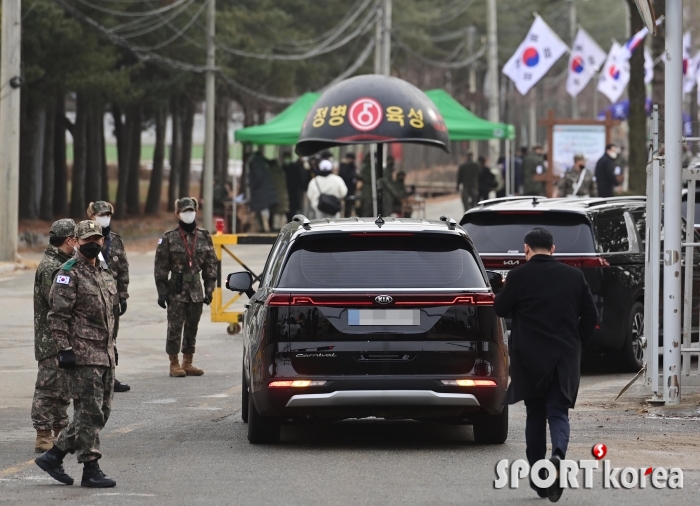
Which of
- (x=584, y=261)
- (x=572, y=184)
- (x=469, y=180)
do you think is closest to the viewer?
(x=584, y=261)

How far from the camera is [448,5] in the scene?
68.5 metres

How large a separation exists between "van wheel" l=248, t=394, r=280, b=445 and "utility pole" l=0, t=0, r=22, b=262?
17285mm

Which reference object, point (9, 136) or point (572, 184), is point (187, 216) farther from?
point (572, 184)

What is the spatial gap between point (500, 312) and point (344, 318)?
1473 mm

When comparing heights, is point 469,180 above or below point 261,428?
above

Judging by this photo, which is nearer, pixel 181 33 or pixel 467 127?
pixel 467 127

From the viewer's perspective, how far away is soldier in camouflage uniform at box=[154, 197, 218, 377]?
1431 cm

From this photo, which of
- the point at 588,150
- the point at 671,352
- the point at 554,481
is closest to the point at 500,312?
the point at 554,481

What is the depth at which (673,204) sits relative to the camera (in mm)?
11992

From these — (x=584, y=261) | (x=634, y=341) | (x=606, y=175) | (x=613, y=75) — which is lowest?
(x=634, y=341)

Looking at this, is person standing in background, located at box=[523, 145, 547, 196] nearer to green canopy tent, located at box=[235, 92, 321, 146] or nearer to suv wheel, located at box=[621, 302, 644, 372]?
Answer: green canopy tent, located at box=[235, 92, 321, 146]

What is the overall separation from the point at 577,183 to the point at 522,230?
68.3 feet

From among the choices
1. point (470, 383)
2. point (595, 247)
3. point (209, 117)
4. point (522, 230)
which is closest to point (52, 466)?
point (470, 383)

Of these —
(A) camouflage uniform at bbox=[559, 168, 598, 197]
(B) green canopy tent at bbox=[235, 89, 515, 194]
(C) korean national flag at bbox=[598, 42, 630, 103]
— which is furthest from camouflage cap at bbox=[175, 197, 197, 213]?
(C) korean national flag at bbox=[598, 42, 630, 103]
